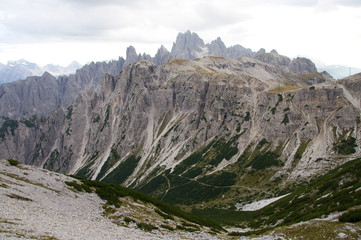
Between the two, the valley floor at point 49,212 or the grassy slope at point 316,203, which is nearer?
the valley floor at point 49,212

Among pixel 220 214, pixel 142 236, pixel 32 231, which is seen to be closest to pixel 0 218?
pixel 32 231

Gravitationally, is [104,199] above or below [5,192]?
below

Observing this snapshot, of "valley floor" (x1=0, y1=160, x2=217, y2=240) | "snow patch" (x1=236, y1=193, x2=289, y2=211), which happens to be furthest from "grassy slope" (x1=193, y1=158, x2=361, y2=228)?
"valley floor" (x1=0, y1=160, x2=217, y2=240)

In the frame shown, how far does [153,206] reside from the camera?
7562 cm

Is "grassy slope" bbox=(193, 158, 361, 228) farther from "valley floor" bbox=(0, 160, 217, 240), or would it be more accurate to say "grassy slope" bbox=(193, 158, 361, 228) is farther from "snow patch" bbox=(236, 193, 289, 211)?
"valley floor" bbox=(0, 160, 217, 240)

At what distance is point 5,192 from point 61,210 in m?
9.38

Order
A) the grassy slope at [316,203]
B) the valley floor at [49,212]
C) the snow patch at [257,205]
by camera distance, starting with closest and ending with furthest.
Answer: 1. the valley floor at [49,212]
2. the grassy slope at [316,203]
3. the snow patch at [257,205]

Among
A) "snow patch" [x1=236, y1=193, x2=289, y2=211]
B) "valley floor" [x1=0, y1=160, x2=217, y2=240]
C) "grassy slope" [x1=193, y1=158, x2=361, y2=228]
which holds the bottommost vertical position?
"snow patch" [x1=236, y1=193, x2=289, y2=211]

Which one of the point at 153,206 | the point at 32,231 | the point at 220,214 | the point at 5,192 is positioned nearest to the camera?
the point at 32,231

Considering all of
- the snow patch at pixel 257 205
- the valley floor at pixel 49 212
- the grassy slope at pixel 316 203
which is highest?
the valley floor at pixel 49 212

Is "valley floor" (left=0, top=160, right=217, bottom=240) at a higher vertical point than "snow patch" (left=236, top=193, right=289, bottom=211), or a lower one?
higher

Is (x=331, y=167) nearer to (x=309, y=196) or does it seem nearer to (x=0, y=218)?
(x=309, y=196)

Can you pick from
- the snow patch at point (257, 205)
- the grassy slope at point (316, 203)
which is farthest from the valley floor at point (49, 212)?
the snow patch at point (257, 205)

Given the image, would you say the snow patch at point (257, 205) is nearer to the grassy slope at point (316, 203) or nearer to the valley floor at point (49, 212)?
the grassy slope at point (316, 203)
